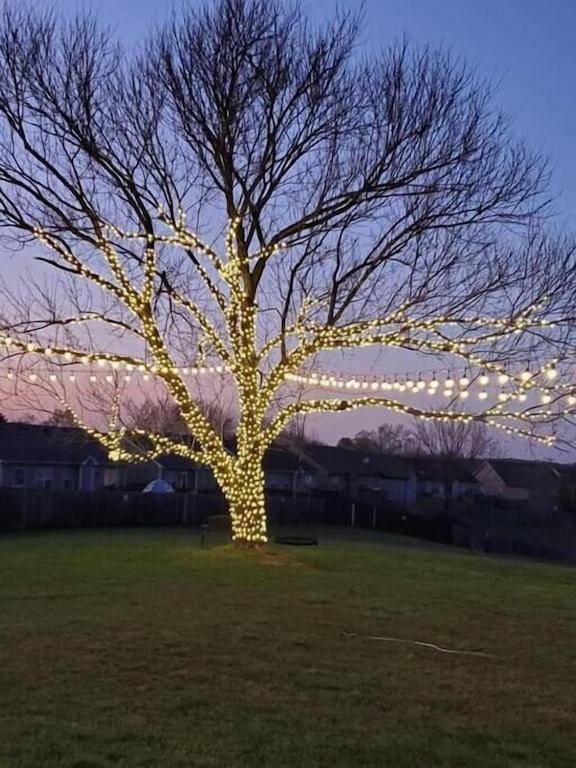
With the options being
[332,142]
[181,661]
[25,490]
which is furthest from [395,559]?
[25,490]

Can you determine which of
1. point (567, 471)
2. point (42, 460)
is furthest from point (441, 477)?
point (42, 460)

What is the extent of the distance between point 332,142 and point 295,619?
344 inches

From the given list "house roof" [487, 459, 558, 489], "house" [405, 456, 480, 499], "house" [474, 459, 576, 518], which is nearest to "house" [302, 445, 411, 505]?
"house" [405, 456, 480, 499]

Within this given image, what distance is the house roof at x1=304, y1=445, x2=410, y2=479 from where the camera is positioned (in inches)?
2175

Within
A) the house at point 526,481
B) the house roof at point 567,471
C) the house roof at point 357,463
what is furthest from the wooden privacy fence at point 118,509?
the house roof at point 567,471

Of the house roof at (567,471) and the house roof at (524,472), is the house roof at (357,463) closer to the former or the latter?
the house roof at (524,472)

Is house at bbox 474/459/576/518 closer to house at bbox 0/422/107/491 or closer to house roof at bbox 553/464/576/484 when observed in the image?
house roof at bbox 553/464/576/484

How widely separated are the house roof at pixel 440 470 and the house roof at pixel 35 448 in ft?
92.3

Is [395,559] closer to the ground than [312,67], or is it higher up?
closer to the ground

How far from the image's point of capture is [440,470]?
63.6 meters

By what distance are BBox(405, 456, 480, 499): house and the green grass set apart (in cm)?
4990

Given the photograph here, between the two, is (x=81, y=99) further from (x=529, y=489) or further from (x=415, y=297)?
(x=529, y=489)

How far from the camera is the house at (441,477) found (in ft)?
204

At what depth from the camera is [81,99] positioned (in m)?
14.7
